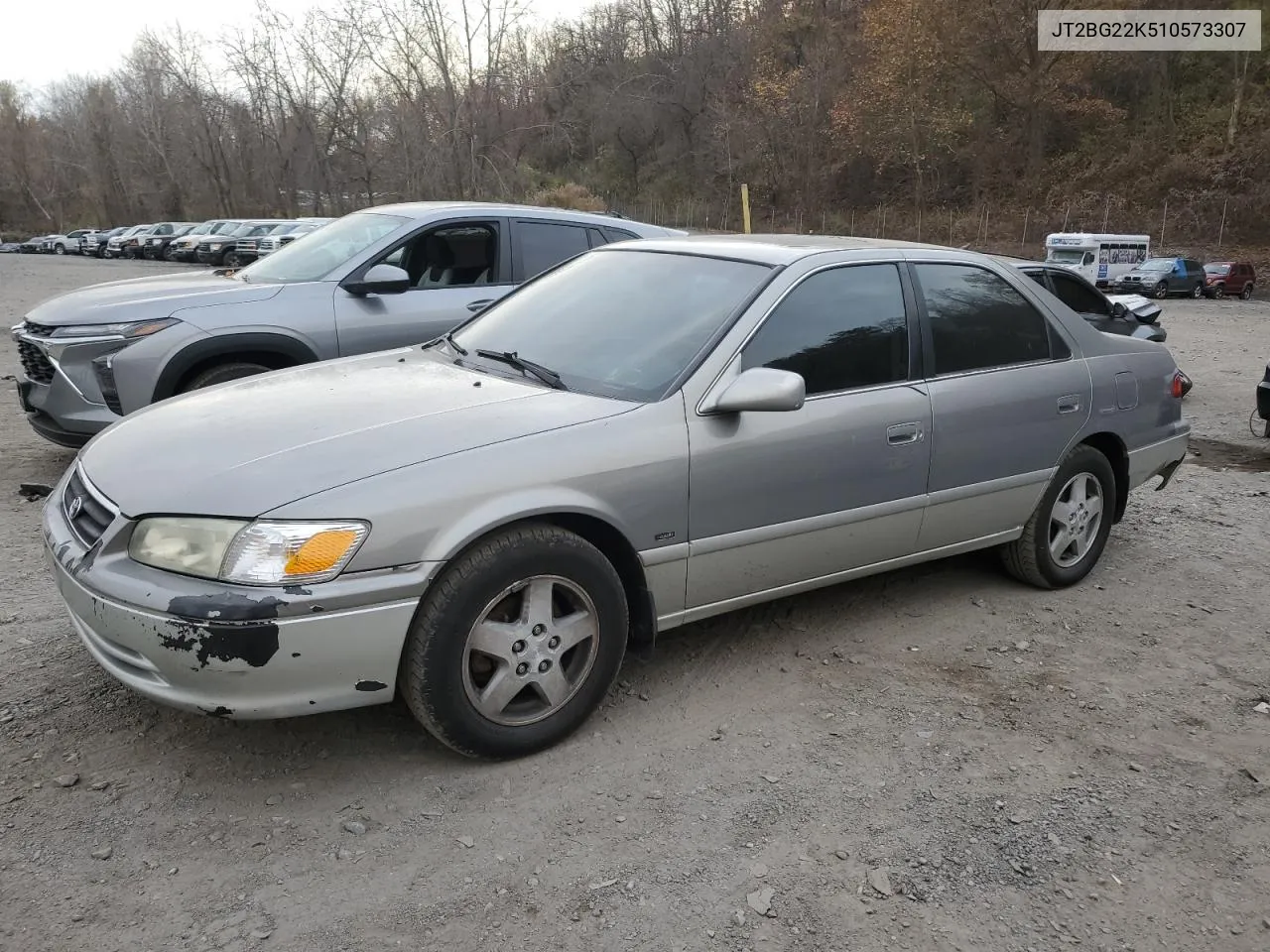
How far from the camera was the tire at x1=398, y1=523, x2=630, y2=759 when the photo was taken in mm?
2814

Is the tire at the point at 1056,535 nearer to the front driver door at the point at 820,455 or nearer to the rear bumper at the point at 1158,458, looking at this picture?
the rear bumper at the point at 1158,458

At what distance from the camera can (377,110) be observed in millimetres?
34406

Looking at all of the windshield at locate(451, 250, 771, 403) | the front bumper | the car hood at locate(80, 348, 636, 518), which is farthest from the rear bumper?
the car hood at locate(80, 348, 636, 518)

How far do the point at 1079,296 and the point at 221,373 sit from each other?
7157 mm

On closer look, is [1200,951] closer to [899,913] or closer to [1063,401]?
[899,913]

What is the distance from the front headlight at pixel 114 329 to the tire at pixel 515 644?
3.66 metres

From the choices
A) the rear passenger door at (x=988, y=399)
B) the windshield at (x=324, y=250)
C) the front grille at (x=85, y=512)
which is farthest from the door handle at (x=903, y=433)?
the windshield at (x=324, y=250)

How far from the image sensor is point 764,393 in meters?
3.23

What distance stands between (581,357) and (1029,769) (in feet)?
6.81

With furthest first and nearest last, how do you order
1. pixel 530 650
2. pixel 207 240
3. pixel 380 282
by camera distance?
pixel 207 240
pixel 380 282
pixel 530 650

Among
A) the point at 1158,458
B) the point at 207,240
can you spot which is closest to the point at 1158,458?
the point at 1158,458

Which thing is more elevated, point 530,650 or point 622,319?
point 622,319

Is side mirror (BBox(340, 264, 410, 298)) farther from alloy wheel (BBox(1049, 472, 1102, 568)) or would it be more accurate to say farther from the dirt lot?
alloy wheel (BBox(1049, 472, 1102, 568))

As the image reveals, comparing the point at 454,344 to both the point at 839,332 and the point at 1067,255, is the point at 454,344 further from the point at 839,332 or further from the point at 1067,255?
the point at 1067,255
